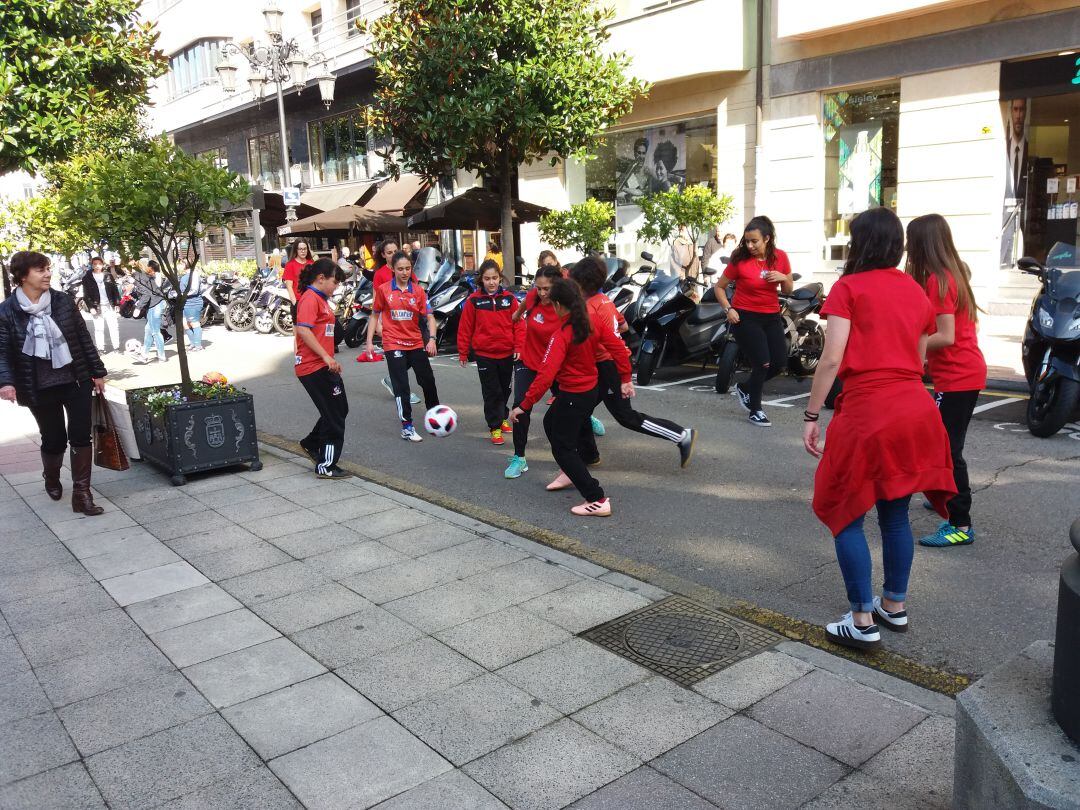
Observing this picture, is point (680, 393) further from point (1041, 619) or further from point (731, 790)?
point (731, 790)

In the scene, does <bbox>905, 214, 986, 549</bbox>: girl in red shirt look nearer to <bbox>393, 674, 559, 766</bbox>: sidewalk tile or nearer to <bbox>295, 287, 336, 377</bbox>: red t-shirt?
<bbox>393, 674, 559, 766</bbox>: sidewalk tile

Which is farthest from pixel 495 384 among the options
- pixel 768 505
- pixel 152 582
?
pixel 152 582

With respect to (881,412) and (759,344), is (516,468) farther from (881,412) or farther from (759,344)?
(881,412)

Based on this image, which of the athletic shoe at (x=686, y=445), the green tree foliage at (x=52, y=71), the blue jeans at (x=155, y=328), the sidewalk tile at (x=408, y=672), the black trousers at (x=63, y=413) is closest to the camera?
the sidewalk tile at (x=408, y=672)

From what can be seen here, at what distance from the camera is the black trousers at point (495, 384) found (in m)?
8.02

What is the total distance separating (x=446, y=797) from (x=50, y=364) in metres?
4.68

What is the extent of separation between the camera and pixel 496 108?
14.0m

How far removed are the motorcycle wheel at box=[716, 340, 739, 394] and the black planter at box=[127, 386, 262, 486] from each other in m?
4.83

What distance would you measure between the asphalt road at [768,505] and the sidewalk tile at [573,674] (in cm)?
103

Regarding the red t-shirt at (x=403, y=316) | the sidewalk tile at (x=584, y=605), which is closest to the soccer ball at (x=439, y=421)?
the red t-shirt at (x=403, y=316)

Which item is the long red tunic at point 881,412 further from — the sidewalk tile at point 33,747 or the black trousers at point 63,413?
the black trousers at point 63,413

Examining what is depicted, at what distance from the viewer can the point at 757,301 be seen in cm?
796

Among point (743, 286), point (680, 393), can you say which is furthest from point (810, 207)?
point (743, 286)

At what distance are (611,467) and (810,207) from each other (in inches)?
424
